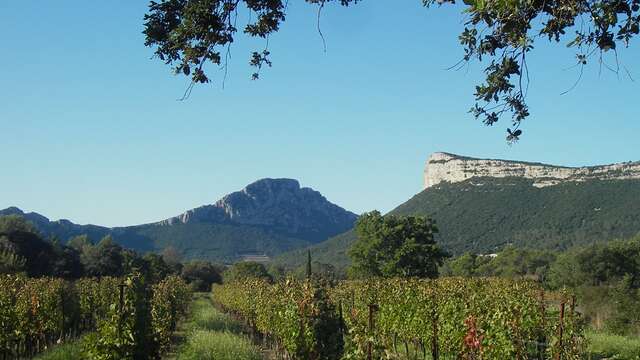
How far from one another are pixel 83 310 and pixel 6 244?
3008 cm

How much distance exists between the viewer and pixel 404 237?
5506cm

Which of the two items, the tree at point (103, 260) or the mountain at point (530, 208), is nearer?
the tree at point (103, 260)

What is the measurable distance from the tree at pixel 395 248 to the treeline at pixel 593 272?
8.56 meters

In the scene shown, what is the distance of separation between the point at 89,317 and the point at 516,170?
450ft

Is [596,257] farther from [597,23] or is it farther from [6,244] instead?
[597,23]

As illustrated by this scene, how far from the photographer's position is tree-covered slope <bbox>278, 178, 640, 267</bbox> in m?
110

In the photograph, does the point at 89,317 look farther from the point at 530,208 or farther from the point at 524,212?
the point at 530,208

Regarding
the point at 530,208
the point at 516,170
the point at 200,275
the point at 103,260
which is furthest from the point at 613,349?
the point at 516,170

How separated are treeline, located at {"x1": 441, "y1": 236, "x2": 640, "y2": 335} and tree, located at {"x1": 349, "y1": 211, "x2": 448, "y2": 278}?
856 cm

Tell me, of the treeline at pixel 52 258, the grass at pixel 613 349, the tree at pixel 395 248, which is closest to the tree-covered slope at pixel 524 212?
the tree at pixel 395 248

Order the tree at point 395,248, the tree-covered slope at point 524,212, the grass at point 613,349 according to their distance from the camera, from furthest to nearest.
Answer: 1. the tree-covered slope at point 524,212
2. the tree at point 395,248
3. the grass at point 613,349

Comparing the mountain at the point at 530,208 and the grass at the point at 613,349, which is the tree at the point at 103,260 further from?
the mountain at the point at 530,208

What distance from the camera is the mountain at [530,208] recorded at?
111m

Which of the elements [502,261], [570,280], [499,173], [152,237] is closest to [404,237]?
[570,280]
